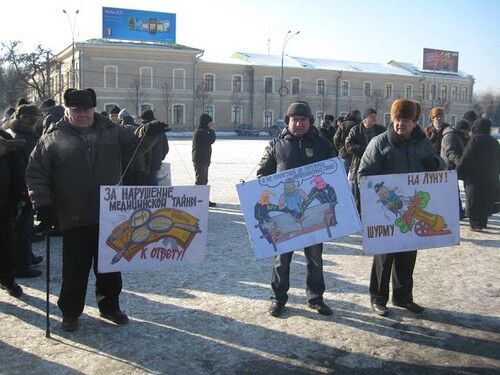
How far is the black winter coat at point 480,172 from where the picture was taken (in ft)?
27.7

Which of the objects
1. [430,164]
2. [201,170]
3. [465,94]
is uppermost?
[465,94]

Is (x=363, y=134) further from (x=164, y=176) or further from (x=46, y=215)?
(x=46, y=215)

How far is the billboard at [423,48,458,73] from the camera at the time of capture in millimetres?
79438

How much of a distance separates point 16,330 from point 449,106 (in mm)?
78366

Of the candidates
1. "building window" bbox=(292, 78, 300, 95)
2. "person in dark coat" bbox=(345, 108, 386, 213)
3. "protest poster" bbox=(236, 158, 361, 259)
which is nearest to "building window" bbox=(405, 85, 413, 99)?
"building window" bbox=(292, 78, 300, 95)

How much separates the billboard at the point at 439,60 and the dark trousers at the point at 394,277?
264 feet

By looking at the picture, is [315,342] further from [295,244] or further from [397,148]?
[397,148]

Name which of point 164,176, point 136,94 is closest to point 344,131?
point 164,176

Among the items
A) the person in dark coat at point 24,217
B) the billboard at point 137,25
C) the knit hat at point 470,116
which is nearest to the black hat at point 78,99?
the person in dark coat at point 24,217

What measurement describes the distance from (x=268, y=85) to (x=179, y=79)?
11021 millimetres

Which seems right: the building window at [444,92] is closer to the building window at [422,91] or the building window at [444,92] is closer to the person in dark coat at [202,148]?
the building window at [422,91]

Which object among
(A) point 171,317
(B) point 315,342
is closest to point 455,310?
(B) point 315,342

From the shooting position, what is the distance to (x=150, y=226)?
4402 millimetres

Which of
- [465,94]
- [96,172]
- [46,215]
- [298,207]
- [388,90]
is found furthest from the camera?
→ [465,94]
